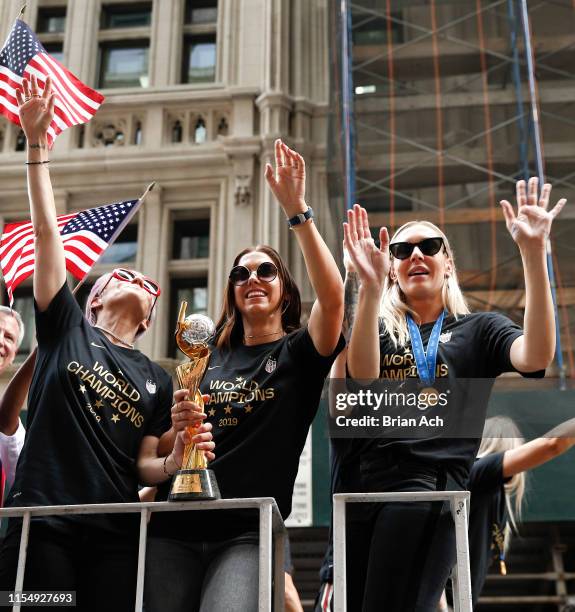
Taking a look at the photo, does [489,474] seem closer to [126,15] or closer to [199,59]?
[199,59]

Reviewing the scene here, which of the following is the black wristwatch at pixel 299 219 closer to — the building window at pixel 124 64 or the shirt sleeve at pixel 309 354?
the shirt sleeve at pixel 309 354

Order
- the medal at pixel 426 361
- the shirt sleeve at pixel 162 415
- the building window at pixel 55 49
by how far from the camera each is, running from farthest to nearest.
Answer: the building window at pixel 55 49, the shirt sleeve at pixel 162 415, the medal at pixel 426 361

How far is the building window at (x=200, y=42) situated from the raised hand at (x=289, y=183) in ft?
36.1

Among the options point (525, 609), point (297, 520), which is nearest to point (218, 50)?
point (297, 520)

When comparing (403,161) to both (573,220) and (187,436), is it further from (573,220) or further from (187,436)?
(187,436)

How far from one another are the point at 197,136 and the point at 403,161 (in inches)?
127

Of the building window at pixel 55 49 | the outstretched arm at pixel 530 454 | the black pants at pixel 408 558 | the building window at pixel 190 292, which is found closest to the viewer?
the black pants at pixel 408 558

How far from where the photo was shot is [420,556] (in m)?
2.71

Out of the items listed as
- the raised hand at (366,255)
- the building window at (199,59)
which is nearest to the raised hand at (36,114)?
the raised hand at (366,255)

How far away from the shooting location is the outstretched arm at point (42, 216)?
3.14 meters

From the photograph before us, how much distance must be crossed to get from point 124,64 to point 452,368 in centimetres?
1211

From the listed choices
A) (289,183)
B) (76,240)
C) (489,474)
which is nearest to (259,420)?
(289,183)

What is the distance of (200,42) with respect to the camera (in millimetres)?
14164

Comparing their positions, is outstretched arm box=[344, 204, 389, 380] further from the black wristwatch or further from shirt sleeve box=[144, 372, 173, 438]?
shirt sleeve box=[144, 372, 173, 438]
